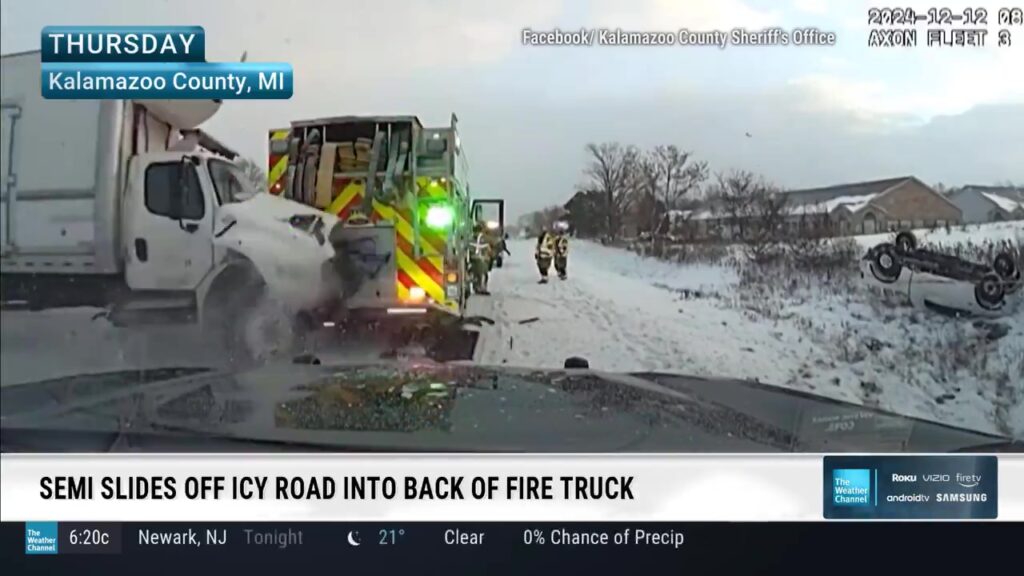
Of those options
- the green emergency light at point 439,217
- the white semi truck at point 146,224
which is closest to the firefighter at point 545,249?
the green emergency light at point 439,217

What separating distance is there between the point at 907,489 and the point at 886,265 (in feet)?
1.74

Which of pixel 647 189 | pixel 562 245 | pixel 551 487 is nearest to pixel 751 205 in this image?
pixel 647 189

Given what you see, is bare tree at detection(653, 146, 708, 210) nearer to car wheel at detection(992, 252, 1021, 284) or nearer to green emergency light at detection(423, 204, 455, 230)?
green emergency light at detection(423, 204, 455, 230)

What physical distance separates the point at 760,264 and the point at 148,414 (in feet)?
4.98

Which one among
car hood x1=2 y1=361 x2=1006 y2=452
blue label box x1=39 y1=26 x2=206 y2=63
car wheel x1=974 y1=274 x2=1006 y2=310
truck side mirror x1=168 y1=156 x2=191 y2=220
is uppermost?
blue label box x1=39 y1=26 x2=206 y2=63

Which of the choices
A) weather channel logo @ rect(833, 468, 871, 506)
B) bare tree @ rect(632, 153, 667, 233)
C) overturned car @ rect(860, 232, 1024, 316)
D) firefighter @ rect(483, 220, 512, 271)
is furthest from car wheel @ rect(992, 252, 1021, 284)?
firefighter @ rect(483, 220, 512, 271)

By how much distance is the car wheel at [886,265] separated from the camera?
2146 mm

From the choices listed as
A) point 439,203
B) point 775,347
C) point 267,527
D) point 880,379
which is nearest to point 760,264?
point 775,347

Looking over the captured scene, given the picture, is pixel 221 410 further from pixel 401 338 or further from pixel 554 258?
pixel 554 258

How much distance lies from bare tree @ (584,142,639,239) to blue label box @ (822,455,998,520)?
0.80 metres

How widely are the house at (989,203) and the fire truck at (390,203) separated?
1087 millimetres

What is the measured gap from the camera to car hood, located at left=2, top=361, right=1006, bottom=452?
2.16m

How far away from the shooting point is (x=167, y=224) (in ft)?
7.52

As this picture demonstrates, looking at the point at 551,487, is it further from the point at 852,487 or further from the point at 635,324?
the point at 852,487
